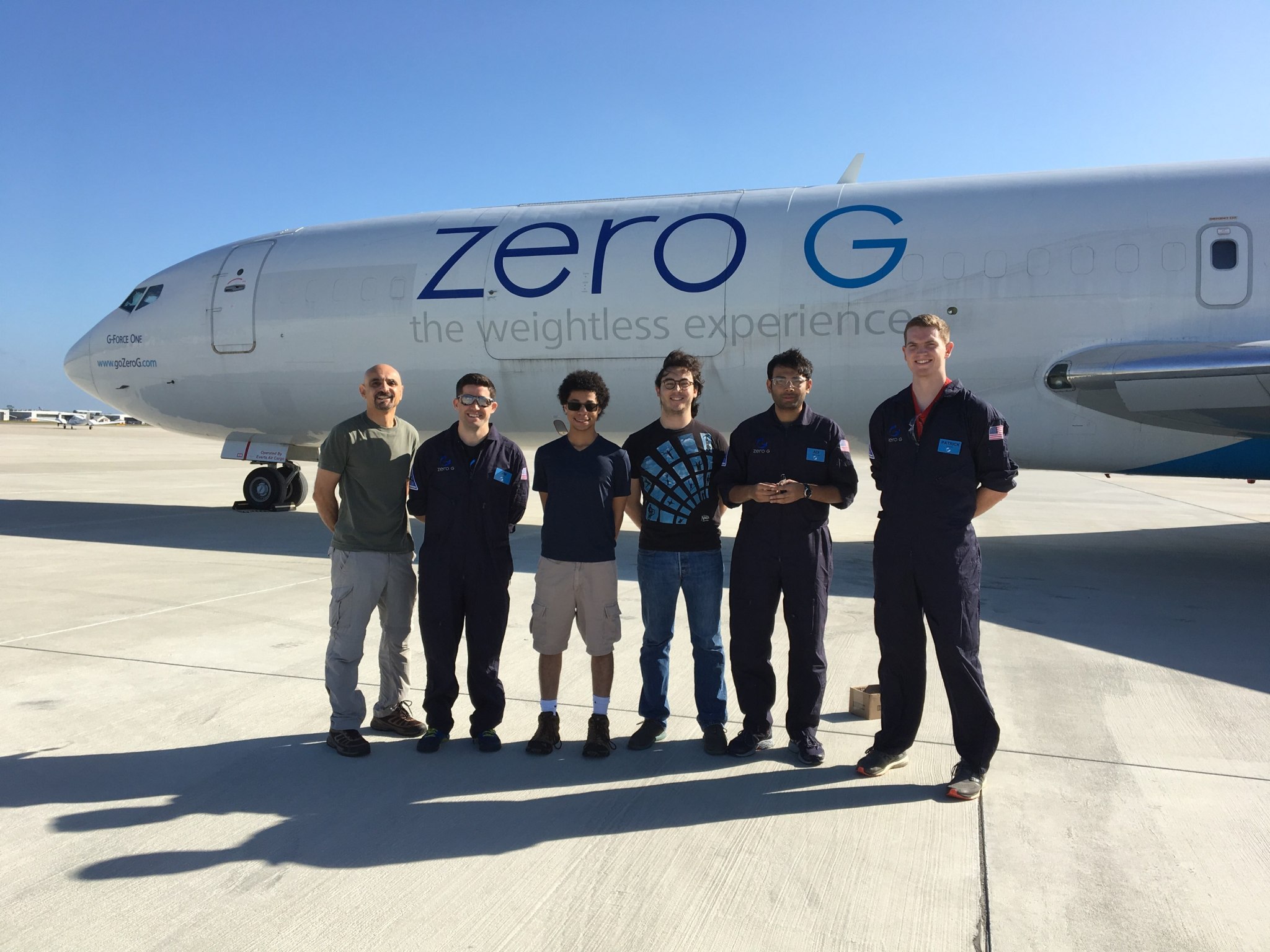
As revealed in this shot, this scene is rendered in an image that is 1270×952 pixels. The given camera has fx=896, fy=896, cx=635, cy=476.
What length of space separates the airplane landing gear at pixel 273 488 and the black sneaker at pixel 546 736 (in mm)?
10541

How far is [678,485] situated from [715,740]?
119 centimetres

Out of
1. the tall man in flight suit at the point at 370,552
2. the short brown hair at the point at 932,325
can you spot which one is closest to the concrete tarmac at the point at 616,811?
the tall man in flight suit at the point at 370,552

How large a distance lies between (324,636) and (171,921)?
11.5ft

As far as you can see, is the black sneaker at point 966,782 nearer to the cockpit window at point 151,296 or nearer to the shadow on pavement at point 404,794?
the shadow on pavement at point 404,794

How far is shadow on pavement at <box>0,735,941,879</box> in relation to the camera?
318 cm

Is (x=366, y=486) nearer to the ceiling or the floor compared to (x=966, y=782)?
nearer to the ceiling

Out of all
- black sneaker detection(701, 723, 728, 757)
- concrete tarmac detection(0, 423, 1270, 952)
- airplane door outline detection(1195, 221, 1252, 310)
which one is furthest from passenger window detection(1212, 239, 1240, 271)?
black sneaker detection(701, 723, 728, 757)

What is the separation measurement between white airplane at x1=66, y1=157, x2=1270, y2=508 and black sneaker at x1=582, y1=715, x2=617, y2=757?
6222 mm

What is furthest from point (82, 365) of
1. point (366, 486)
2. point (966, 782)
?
point (966, 782)

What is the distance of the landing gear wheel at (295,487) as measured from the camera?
536 inches

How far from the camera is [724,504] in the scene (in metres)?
4.26

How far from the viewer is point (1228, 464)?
8.98m

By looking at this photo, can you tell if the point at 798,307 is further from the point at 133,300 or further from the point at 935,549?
the point at 133,300

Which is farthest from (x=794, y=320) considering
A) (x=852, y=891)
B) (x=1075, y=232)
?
(x=852, y=891)
